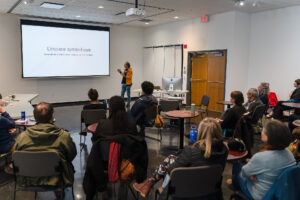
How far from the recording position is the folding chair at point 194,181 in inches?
71.7

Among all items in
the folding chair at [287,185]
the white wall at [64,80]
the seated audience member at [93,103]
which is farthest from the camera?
the white wall at [64,80]

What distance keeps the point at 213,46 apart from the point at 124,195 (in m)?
6.43

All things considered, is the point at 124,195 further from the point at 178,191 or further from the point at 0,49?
the point at 0,49

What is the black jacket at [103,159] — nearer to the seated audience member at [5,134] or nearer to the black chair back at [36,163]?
the black chair back at [36,163]

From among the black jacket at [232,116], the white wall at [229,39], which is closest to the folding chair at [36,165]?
the black jacket at [232,116]

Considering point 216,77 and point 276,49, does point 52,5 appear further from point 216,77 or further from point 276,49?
point 276,49

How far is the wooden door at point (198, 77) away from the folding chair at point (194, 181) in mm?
7195

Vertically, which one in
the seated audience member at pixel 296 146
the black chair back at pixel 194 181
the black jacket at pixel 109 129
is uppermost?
the black jacket at pixel 109 129

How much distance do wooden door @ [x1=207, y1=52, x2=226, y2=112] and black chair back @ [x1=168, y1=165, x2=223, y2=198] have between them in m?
6.56

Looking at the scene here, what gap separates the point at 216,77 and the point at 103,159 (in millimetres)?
6645

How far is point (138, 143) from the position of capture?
92.4 inches

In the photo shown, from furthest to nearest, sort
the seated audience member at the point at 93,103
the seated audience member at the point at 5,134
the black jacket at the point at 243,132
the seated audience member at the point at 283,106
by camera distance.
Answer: the seated audience member at the point at 283,106, the seated audience member at the point at 93,103, the black jacket at the point at 243,132, the seated audience member at the point at 5,134

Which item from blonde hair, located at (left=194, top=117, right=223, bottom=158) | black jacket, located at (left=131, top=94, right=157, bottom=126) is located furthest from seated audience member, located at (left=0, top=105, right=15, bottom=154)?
blonde hair, located at (left=194, top=117, right=223, bottom=158)

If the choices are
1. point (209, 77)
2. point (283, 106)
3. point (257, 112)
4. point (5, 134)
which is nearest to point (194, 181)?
point (5, 134)
